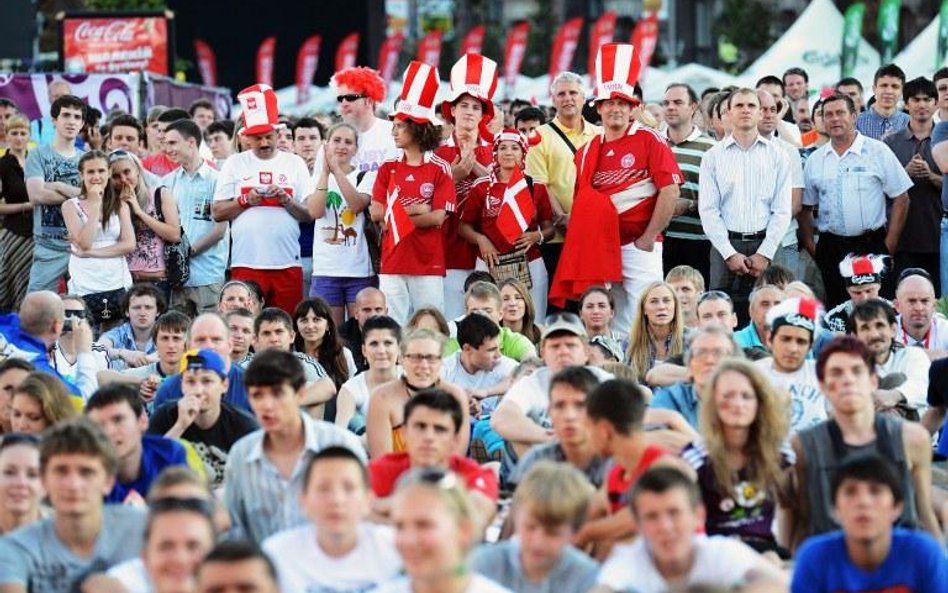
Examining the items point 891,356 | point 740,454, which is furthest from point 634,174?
point 740,454

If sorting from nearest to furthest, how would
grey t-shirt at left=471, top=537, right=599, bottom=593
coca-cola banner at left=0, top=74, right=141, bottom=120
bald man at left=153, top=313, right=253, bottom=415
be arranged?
grey t-shirt at left=471, top=537, right=599, bottom=593
bald man at left=153, top=313, right=253, bottom=415
coca-cola banner at left=0, top=74, right=141, bottom=120

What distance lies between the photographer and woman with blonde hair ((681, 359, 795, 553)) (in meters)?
7.52

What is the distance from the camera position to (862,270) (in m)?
12.0

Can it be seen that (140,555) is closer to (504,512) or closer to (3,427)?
(504,512)

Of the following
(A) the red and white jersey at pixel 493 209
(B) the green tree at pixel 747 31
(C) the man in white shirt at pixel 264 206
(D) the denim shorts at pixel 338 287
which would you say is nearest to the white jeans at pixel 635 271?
(A) the red and white jersey at pixel 493 209

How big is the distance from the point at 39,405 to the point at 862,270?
5522 millimetres

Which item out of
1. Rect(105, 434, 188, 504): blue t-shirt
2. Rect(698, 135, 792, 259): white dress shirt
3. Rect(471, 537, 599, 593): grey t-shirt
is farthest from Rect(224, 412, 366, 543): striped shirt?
Rect(698, 135, 792, 259): white dress shirt

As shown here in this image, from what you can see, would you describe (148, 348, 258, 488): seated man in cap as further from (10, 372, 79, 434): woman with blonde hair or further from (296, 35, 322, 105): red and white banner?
(296, 35, 322, 105): red and white banner

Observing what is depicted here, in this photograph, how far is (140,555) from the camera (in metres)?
6.88

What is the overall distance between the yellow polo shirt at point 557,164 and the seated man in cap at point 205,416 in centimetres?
408

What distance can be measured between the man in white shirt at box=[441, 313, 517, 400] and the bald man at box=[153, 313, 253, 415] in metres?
1.14

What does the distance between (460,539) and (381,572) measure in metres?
0.72

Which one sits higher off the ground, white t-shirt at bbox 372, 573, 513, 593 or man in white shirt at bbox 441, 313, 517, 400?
man in white shirt at bbox 441, 313, 517, 400

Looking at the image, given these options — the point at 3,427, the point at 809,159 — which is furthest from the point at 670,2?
the point at 3,427
